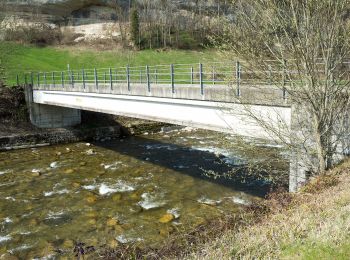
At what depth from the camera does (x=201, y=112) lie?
496 inches

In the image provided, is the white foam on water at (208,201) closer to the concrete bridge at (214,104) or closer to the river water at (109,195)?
the river water at (109,195)

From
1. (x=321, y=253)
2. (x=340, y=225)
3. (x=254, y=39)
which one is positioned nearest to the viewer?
(x=321, y=253)

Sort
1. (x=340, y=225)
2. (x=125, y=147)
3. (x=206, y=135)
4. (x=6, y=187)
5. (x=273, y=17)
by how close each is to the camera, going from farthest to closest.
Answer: (x=206, y=135), (x=125, y=147), (x=6, y=187), (x=273, y=17), (x=340, y=225)

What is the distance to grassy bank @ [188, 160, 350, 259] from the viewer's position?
533 cm

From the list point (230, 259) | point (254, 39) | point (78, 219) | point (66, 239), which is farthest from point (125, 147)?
point (230, 259)

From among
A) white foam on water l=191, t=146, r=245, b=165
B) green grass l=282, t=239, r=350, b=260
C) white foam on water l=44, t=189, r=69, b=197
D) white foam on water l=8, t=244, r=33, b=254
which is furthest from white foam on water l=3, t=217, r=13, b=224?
green grass l=282, t=239, r=350, b=260

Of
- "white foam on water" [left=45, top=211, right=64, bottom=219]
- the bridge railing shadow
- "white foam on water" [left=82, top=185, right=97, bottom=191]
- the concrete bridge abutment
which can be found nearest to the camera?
"white foam on water" [left=45, top=211, right=64, bottom=219]

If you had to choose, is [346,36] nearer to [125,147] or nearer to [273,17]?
[273,17]

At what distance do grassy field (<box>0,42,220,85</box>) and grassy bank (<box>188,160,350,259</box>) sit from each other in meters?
40.6

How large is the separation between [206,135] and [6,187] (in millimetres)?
14667

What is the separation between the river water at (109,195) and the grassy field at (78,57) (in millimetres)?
26206

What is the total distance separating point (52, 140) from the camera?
2727 cm

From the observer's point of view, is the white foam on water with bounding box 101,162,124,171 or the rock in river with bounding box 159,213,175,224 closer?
the rock in river with bounding box 159,213,175,224

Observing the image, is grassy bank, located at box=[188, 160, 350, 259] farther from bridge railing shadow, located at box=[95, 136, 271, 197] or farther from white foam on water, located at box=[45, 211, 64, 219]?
white foam on water, located at box=[45, 211, 64, 219]
